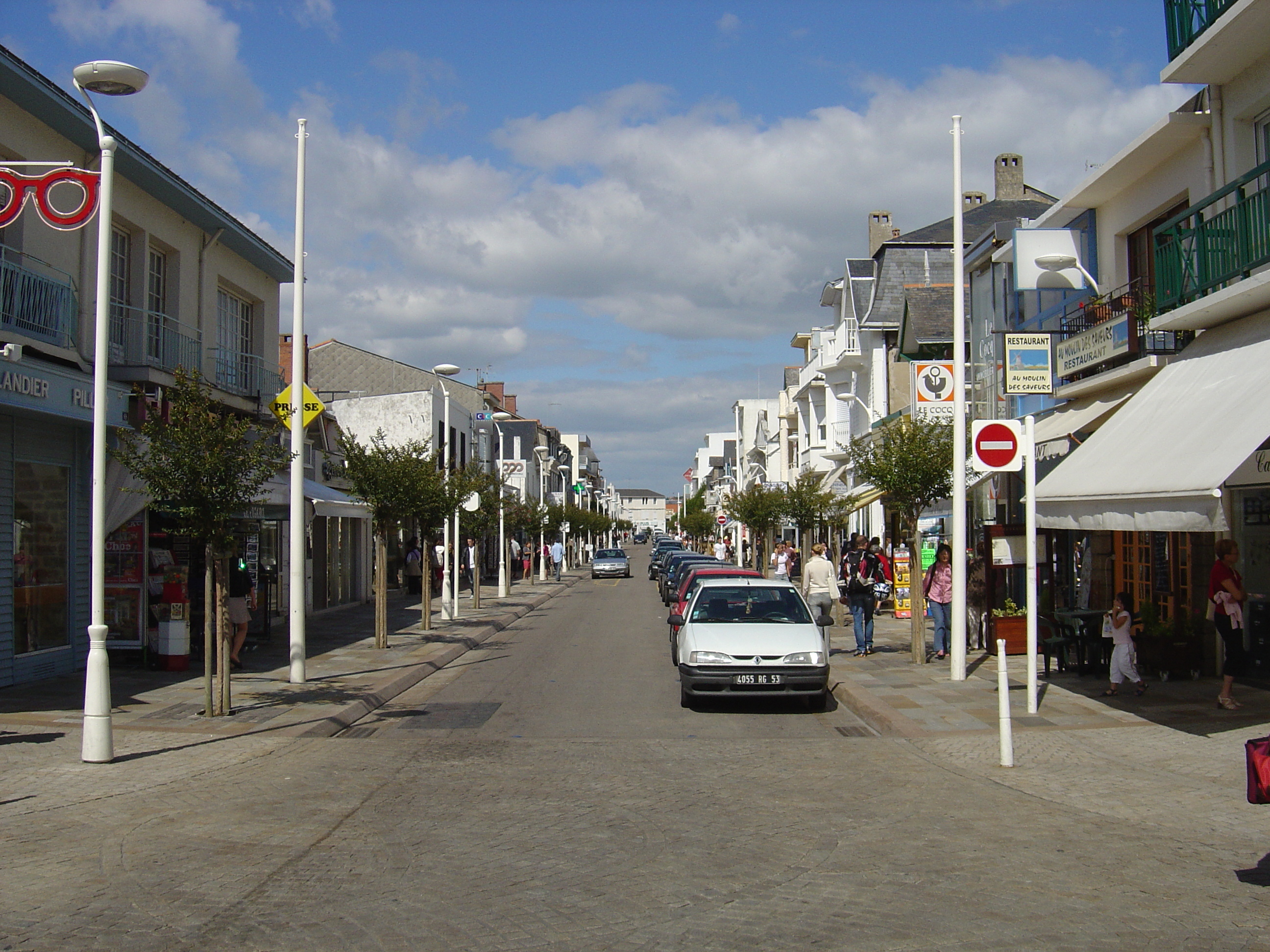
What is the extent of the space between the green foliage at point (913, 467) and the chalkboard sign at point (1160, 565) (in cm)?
290

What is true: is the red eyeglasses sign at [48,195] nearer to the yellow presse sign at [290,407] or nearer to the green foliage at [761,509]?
the yellow presse sign at [290,407]

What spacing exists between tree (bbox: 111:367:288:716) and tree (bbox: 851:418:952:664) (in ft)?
28.9

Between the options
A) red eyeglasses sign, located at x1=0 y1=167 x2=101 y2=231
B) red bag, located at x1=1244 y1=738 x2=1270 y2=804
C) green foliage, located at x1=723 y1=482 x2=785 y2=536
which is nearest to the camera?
red bag, located at x1=1244 y1=738 x2=1270 y2=804

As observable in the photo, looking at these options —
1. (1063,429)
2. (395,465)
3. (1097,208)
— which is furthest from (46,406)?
(1097,208)

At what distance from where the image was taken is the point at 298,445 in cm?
1401

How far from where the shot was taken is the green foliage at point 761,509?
32.5 m

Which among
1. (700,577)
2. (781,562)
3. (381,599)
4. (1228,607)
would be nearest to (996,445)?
(1228,607)

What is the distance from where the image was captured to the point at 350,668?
52.9 feet

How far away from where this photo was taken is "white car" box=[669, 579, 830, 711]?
12117 mm

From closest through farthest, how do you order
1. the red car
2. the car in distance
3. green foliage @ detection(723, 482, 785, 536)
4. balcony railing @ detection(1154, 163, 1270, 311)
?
1. balcony railing @ detection(1154, 163, 1270, 311)
2. the red car
3. green foliage @ detection(723, 482, 785, 536)
4. the car in distance

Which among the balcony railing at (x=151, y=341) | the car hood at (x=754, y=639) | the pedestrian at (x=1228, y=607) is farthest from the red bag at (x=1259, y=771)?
the balcony railing at (x=151, y=341)

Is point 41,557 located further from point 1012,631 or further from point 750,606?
point 1012,631

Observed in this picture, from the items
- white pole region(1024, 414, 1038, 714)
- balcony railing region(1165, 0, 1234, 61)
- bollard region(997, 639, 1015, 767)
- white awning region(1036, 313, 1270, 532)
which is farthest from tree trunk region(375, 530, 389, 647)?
balcony railing region(1165, 0, 1234, 61)

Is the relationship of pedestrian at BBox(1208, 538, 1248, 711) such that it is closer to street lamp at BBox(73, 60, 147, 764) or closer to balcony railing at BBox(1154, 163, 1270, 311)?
balcony railing at BBox(1154, 163, 1270, 311)
